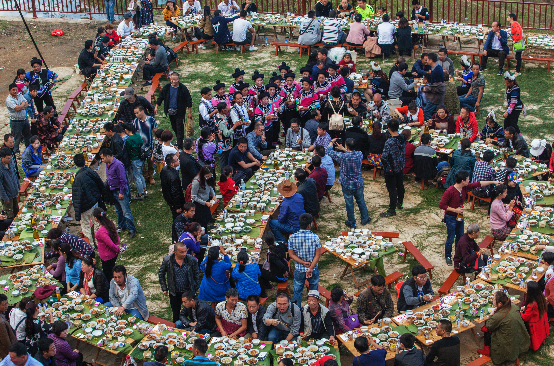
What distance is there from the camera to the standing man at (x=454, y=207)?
12.6m

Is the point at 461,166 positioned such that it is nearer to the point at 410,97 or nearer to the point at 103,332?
the point at 410,97

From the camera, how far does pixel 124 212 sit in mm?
14312

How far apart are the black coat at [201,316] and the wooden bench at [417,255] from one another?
4.46 metres

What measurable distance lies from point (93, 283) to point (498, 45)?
1597cm

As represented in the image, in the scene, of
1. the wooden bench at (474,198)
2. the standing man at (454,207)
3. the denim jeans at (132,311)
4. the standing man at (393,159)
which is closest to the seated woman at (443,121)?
the wooden bench at (474,198)

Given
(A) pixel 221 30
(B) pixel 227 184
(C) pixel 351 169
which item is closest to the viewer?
(C) pixel 351 169

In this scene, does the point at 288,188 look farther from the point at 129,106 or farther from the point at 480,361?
the point at 129,106

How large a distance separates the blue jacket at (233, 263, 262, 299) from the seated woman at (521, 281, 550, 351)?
14.7 ft

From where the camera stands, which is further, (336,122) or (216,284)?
(336,122)

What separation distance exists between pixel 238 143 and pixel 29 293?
Answer: 19.0ft

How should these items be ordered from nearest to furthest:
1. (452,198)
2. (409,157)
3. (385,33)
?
(452,198)
(409,157)
(385,33)

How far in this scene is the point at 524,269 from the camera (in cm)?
1153

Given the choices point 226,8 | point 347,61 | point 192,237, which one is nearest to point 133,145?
point 192,237

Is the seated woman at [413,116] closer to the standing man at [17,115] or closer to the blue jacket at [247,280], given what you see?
the blue jacket at [247,280]
